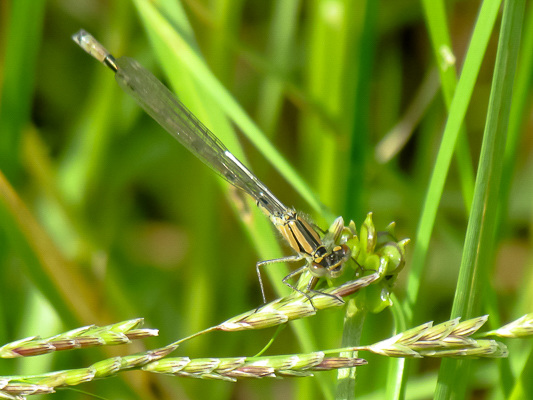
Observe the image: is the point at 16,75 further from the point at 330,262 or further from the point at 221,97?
the point at 330,262

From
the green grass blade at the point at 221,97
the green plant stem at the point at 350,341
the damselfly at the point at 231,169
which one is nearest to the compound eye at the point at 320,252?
the damselfly at the point at 231,169

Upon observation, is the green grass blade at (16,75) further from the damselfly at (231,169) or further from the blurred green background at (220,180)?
the damselfly at (231,169)

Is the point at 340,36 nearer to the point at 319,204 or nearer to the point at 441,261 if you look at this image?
the point at 319,204

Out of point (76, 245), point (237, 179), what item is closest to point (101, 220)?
point (76, 245)

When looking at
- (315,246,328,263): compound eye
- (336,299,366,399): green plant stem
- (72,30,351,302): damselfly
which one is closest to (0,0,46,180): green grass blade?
(72,30,351,302): damselfly

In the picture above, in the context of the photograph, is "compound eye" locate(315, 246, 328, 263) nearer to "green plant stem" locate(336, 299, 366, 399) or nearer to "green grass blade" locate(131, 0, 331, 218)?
"green grass blade" locate(131, 0, 331, 218)

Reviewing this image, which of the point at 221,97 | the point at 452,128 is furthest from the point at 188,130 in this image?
the point at 452,128
